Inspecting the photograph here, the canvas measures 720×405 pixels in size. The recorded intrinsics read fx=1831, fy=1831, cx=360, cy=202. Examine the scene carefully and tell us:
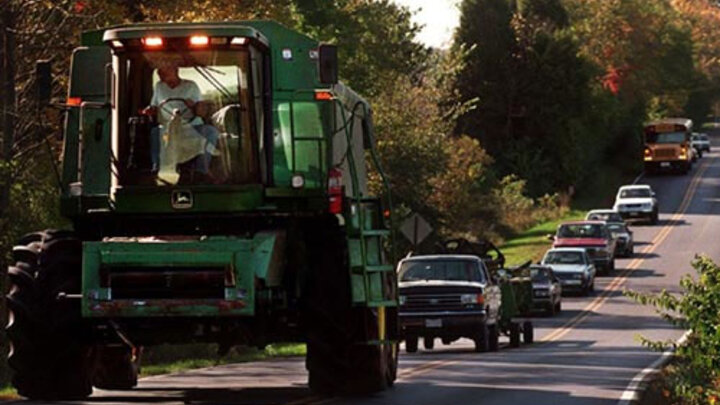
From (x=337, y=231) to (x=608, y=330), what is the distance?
2877 centimetres

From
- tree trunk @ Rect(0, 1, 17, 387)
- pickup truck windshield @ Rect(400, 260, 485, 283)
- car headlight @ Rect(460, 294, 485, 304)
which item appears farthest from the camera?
pickup truck windshield @ Rect(400, 260, 485, 283)

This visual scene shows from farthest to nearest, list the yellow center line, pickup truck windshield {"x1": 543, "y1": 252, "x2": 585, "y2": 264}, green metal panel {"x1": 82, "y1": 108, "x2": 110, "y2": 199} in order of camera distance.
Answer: pickup truck windshield {"x1": 543, "y1": 252, "x2": 585, "y2": 264} < the yellow center line < green metal panel {"x1": 82, "y1": 108, "x2": 110, "y2": 199}

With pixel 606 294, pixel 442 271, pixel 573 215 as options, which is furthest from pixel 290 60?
pixel 573 215

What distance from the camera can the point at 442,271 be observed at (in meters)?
37.2

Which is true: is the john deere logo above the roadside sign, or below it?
below

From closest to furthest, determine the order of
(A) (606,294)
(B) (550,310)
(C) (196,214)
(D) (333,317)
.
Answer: (C) (196,214), (D) (333,317), (B) (550,310), (A) (606,294)

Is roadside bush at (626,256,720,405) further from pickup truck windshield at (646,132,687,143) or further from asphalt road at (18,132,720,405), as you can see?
pickup truck windshield at (646,132,687,143)

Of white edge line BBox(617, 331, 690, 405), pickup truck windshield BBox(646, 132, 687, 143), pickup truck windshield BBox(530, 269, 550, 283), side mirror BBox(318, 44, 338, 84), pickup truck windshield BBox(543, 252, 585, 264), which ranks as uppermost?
pickup truck windshield BBox(646, 132, 687, 143)

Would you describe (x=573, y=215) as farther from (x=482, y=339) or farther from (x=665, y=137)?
(x=482, y=339)

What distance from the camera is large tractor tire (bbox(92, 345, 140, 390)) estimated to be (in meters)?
22.7

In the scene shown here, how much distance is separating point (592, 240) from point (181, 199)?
5053 cm

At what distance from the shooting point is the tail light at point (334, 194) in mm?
20031

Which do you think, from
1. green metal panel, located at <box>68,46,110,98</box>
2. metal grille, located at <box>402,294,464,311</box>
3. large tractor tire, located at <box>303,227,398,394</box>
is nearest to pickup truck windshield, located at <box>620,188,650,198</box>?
metal grille, located at <box>402,294,464,311</box>

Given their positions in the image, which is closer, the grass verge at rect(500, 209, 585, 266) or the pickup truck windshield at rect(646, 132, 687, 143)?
the grass verge at rect(500, 209, 585, 266)
